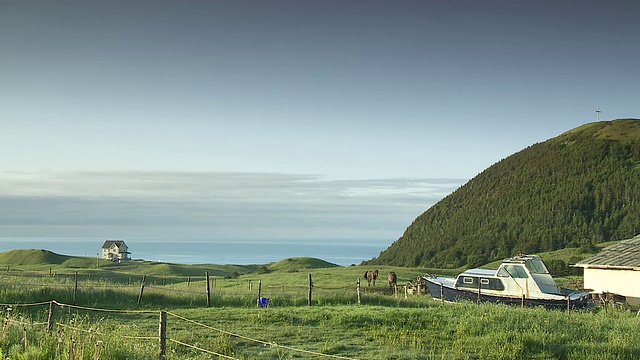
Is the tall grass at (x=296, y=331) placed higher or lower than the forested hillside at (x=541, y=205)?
lower

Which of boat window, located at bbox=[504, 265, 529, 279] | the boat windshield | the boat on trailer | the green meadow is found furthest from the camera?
the boat windshield

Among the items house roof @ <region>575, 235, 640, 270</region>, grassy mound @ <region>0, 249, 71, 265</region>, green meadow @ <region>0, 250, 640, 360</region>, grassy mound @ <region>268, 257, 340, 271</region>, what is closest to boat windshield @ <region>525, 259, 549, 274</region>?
green meadow @ <region>0, 250, 640, 360</region>

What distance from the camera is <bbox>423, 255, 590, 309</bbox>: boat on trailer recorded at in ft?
97.5

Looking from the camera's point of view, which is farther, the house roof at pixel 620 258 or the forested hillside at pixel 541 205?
the forested hillside at pixel 541 205

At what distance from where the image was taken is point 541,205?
10956 cm

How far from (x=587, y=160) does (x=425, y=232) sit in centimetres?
3282

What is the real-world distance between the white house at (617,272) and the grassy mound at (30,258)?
66310 millimetres

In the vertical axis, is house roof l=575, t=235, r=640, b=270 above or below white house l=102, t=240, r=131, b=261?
above

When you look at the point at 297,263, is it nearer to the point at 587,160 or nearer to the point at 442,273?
the point at 442,273

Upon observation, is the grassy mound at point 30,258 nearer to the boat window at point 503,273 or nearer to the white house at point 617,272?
the boat window at point 503,273

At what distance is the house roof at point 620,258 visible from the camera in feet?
117

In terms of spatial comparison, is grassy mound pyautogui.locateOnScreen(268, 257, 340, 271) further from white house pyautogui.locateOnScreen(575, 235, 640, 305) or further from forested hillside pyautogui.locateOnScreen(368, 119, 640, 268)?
white house pyautogui.locateOnScreen(575, 235, 640, 305)

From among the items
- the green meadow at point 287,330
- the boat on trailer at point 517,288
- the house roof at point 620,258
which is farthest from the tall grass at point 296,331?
the house roof at point 620,258

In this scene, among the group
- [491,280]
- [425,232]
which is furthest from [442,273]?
[425,232]
